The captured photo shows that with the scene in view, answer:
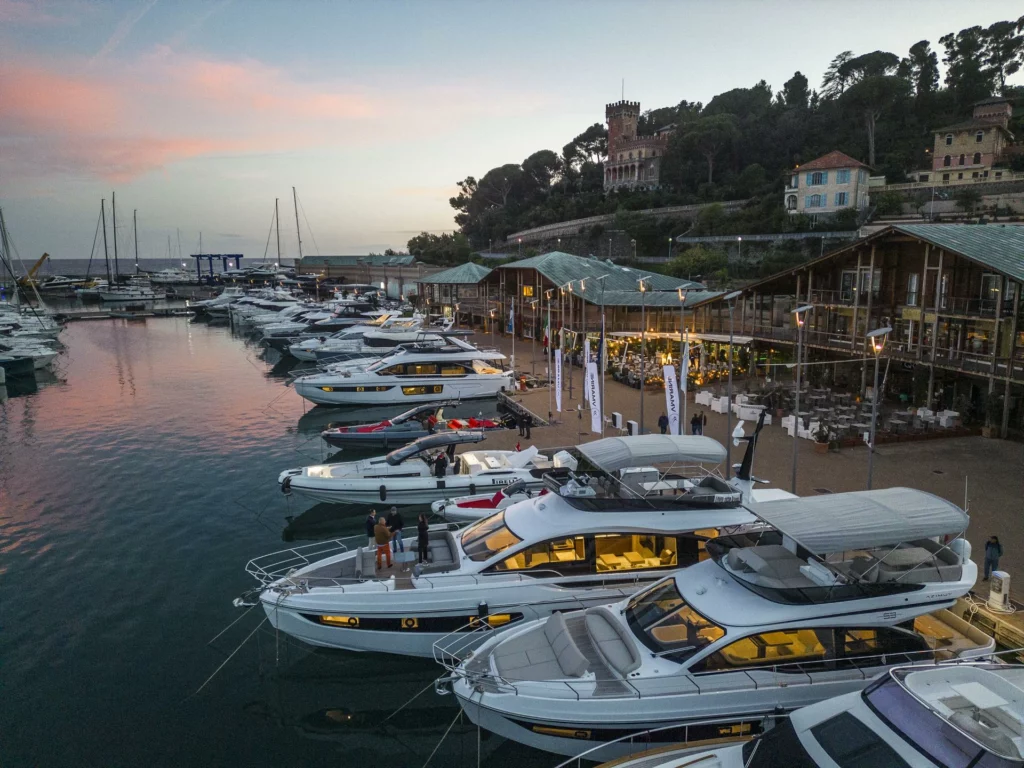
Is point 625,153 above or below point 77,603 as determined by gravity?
above

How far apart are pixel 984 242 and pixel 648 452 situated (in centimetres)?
2063

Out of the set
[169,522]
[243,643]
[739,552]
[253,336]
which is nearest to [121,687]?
[243,643]

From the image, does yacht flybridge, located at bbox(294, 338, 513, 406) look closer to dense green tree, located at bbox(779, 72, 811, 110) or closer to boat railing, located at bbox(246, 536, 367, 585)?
boat railing, located at bbox(246, 536, 367, 585)

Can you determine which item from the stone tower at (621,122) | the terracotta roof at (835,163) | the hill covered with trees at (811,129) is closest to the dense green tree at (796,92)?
the hill covered with trees at (811,129)

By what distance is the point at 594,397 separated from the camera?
2236 centimetres

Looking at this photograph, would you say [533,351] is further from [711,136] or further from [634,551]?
[711,136]

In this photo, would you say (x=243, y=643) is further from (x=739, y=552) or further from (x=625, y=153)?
(x=625, y=153)

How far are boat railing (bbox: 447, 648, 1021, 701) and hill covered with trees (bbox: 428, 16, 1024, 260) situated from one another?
195ft

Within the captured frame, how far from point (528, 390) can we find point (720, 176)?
67.3 m

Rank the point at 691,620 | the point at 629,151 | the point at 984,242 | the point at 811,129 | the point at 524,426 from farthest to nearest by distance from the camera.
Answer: the point at 629,151 → the point at 811,129 → the point at 524,426 → the point at 984,242 → the point at 691,620

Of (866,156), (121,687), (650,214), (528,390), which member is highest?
(866,156)

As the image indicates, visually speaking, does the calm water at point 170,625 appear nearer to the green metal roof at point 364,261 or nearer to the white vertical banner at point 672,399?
the white vertical banner at point 672,399

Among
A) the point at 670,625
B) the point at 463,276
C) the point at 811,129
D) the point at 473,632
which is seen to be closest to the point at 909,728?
the point at 670,625

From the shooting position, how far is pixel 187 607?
49.4ft
